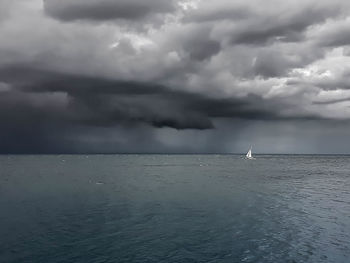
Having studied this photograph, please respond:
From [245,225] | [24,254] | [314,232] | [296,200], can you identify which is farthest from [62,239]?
[296,200]

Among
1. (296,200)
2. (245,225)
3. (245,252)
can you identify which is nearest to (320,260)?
(245,252)

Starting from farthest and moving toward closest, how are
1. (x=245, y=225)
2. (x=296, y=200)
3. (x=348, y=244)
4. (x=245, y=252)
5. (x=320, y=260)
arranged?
(x=296, y=200) < (x=245, y=225) < (x=348, y=244) < (x=245, y=252) < (x=320, y=260)

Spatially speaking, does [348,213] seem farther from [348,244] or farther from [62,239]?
[62,239]

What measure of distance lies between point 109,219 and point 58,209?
515 inches

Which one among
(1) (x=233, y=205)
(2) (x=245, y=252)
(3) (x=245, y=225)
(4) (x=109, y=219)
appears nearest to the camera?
(2) (x=245, y=252)

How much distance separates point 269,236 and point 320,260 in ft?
30.8

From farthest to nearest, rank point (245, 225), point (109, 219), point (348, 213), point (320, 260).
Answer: point (348, 213), point (109, 219), point (245, 225), point (320, 260)

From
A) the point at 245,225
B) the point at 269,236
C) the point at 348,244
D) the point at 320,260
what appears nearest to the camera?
the point at 320,260

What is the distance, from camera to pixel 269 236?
4072cm

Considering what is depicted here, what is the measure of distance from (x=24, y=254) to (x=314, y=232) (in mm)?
34917

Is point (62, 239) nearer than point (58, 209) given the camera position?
Yes

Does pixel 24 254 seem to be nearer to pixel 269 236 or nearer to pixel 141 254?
pixel 141 254

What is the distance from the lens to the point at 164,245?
36.3m

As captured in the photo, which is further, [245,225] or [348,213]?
[348,213]
